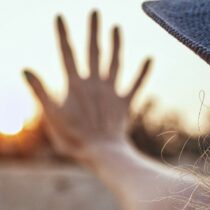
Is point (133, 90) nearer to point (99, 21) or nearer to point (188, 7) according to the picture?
point (99, 21)

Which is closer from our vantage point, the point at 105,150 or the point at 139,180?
the point at 139,180

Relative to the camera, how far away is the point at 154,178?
1.49 meters

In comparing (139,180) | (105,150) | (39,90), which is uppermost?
(39,90)

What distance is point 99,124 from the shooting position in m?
1.64

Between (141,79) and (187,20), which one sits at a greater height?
(141,79)

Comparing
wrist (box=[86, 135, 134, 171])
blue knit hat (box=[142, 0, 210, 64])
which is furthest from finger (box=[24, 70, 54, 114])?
blue knit hat (box=[142, 0, 210, 64])

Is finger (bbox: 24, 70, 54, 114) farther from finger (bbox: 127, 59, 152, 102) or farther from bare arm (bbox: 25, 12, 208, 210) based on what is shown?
finger (bbox: 127, 59, 152, 102)

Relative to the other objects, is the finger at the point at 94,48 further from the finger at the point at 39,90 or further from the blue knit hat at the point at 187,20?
the blue knit hat at the point at 187,20

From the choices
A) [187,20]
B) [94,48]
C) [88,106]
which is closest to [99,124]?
[88,106]

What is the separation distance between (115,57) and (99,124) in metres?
0.13

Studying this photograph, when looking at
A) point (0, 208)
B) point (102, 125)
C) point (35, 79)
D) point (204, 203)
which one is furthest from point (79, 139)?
point (0, 208)

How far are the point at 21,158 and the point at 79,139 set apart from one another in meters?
11.6

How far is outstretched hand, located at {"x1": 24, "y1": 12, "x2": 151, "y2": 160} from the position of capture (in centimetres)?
157

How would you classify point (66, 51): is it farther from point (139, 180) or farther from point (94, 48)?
point (139, 180)
